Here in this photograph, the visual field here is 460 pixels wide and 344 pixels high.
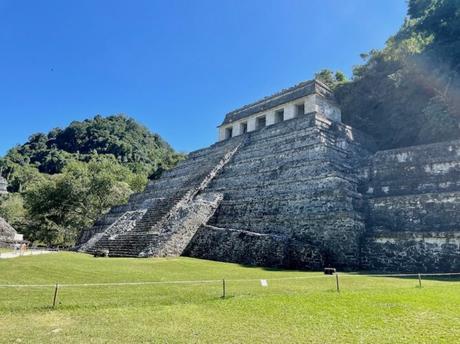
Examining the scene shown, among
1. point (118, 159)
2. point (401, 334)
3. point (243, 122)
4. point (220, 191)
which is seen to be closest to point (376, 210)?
point (220, 191)

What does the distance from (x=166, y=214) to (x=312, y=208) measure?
22.6 feet

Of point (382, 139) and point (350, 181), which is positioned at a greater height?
point (382, 139)

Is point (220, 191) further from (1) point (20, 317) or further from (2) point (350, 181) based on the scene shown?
(1) point (20, 317)

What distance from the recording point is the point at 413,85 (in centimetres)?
2155

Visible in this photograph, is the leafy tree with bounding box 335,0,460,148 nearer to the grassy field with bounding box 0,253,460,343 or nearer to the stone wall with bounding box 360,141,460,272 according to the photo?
the stone wall with bounding box 360,141,460,272

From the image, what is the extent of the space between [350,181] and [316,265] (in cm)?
483

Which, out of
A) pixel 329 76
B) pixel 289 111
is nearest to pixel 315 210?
pixel 289 111

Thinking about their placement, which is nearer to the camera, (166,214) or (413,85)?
(166,214)

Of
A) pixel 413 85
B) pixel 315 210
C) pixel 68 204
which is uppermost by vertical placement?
pixel 413 85

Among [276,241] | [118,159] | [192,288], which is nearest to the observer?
[192,288]

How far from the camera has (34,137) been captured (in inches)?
2938

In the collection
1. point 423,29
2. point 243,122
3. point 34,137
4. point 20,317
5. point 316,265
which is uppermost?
point 34,137

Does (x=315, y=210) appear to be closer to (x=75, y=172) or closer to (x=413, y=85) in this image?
(x=413, y=85)

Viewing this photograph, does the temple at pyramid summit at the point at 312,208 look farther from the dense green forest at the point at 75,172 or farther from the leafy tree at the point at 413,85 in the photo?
the dense green forest at the point at 75,172
